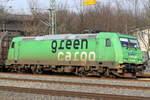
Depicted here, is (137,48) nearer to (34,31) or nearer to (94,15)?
(34,31)

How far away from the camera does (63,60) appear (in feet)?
70.0

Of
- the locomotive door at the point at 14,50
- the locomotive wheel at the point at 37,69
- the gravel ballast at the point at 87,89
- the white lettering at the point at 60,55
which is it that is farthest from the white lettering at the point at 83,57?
the locomotive door at the point at 14,50

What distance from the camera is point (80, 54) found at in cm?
2045

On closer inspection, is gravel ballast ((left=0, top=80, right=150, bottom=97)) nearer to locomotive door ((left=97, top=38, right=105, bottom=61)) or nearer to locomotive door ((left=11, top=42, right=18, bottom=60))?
locomotive door ((left=97, top=38, right=105, bottom=61))

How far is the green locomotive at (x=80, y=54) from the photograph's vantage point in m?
18.7

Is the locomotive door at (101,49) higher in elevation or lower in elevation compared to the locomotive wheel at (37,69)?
higher

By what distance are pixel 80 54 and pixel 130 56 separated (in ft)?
12.7

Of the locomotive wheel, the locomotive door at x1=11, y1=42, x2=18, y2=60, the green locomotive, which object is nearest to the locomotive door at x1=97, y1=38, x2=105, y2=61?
the green locomotive

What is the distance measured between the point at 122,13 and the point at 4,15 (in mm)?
24808

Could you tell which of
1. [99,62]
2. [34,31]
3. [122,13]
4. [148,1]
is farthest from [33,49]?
[122,13]

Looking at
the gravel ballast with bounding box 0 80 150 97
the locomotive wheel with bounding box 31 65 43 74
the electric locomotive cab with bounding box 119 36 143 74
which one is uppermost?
the electric locomotive cab with bounding box 119 36 143 74

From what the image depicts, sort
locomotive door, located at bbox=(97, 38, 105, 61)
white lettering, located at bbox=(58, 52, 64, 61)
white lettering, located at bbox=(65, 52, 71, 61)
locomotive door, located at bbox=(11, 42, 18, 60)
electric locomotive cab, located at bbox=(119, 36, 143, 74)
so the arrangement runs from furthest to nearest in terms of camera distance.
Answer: locomotive door, located at bbox=(11, 42, 18, 60)
white lettering, located at bbox=(58, 52, 64, 61)
white lettering, located at bbox=(65, 52, 71, 61)
locomotive door, located at bbox=(97, 38, 105, 61)
electric locomotive cab, located at bbox=(119, 36, 143, 74)

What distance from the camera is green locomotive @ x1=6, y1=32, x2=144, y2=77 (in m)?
18.7

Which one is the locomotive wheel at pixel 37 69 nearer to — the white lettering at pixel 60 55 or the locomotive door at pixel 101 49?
the white lettering at pixel 60 55
